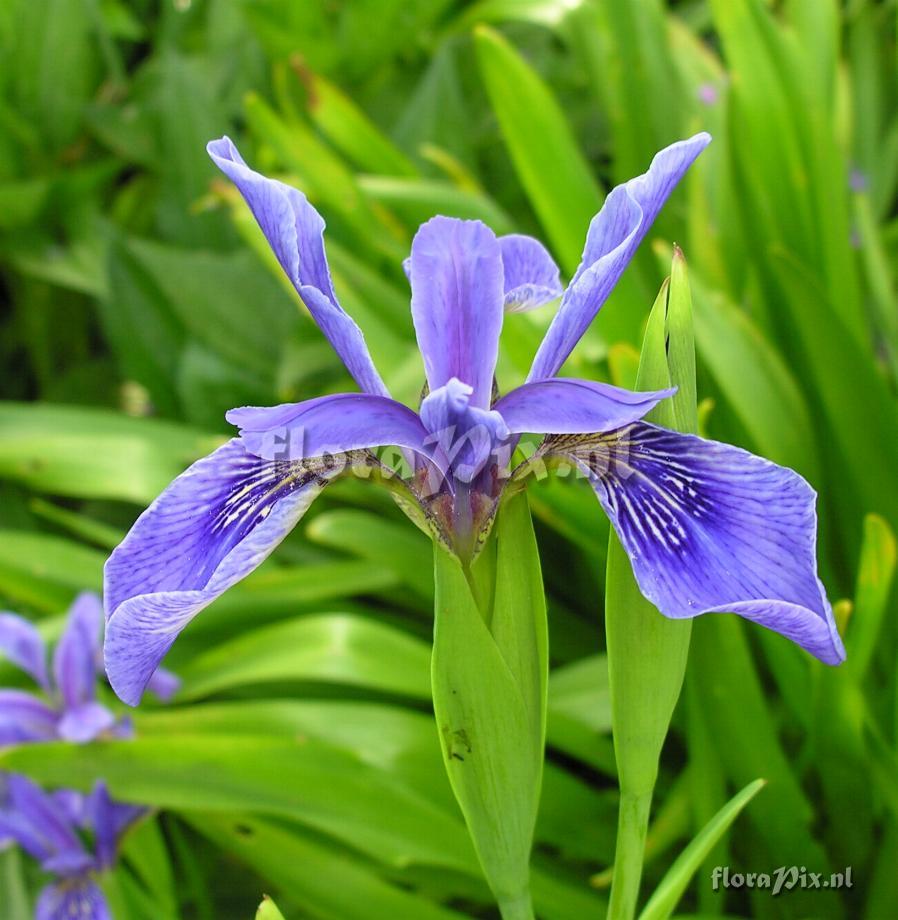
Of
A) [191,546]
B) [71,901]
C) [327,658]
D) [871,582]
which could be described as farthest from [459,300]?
[71,901]

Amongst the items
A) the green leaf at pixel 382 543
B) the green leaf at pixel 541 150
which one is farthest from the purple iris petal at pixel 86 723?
the green leaf at pixel 541 150

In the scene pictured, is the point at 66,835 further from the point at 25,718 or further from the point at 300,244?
the point at 300,244

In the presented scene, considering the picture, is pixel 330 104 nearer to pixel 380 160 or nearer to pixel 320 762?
pixel 380 160

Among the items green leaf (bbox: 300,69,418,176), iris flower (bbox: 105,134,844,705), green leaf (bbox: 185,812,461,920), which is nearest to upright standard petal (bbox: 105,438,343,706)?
iris flower (bbox: 105,134,844,705)

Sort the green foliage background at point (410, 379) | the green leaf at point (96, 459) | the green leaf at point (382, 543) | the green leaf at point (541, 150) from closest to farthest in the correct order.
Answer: the green foliage background at point (410, 379), the green leaf at point (382, 543), the green leaf at point (541, 150), the green leaf at point (96, 459)

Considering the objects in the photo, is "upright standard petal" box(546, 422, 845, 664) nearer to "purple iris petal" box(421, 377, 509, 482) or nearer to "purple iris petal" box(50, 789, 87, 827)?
"purple iris petal" box(421, 377, 509, 482)

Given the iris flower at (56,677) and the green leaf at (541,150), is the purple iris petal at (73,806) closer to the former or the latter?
the iris flower at (56,677)

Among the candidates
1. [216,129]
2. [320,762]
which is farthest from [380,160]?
[320,762]
